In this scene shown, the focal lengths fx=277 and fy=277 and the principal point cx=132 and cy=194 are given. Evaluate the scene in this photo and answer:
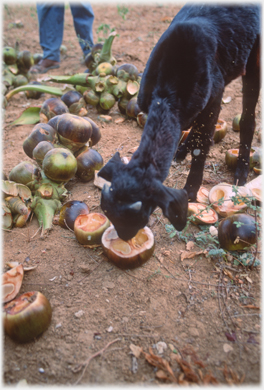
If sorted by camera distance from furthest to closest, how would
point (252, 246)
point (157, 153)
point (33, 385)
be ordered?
point (252, 246) < point (157, 153) < point (33, 385)

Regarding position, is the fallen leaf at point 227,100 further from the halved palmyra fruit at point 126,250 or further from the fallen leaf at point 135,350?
the fallen leaf at point 135,350

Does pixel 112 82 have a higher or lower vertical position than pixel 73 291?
higher

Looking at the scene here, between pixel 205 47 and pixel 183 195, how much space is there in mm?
1501

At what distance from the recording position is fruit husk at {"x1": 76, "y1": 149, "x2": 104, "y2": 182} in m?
3.41

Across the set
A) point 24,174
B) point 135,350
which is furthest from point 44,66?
point 135,350

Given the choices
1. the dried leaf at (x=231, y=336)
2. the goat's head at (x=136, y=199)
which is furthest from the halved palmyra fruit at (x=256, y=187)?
the dried leaf at (x=231, y=336)

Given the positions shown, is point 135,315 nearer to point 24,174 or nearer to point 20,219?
point 20,219

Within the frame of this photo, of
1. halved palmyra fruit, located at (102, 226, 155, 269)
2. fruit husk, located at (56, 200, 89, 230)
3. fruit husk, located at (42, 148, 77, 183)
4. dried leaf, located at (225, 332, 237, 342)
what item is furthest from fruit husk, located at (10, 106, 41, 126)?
dried leaf, located at (225, 332, 237, 342)

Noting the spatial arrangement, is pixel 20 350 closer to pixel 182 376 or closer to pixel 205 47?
pixel 182 376

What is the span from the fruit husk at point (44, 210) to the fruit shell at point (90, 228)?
1.25ft

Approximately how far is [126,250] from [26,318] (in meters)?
0.95

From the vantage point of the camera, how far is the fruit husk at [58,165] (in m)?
2.95

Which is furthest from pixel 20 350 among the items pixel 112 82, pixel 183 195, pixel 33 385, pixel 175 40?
pixel 112 82

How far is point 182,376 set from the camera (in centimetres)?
186
